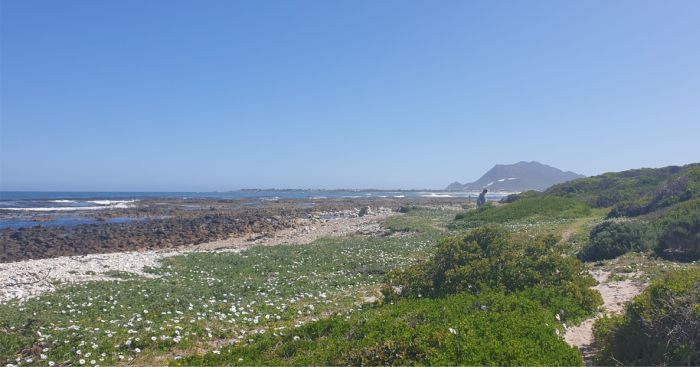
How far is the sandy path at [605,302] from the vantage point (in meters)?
8.66

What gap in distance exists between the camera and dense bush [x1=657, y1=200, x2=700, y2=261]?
50.0 ft

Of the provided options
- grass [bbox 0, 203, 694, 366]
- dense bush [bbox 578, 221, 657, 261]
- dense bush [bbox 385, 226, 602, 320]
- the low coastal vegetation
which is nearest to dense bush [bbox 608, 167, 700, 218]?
grass [bbox 0, 203, 694, 366]

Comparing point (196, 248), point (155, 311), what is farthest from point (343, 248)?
point (155, 311)

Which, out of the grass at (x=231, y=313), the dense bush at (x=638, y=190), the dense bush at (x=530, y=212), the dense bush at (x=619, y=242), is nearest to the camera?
the grass at (x=231, y=313)

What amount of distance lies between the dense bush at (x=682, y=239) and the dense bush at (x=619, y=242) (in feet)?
1.57

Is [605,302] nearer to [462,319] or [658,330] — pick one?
[658,330]

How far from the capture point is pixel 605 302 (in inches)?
447

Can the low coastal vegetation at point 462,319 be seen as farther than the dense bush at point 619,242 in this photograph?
No

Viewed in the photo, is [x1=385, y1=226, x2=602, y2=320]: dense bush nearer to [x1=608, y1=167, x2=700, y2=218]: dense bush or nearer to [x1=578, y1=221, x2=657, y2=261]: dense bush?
[x1=578, y1=221, x2=657, y2=261]: dense bush

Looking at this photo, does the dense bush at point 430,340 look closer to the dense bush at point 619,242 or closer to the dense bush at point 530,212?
the dense bush at point 619,242

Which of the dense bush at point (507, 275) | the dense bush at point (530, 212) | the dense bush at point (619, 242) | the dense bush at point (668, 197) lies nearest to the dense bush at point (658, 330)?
the dense bush at point (507, 275)

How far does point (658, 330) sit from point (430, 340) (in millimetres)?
3531

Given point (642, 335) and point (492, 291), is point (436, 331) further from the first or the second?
point (492, 291)

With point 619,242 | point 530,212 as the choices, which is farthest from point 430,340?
point 530,212
